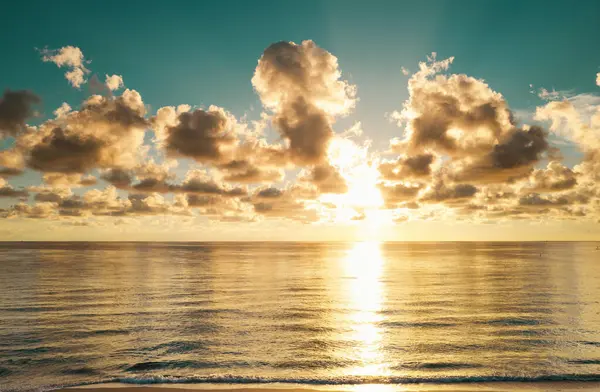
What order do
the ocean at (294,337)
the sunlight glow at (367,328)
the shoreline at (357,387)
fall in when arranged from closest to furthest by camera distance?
the shoreline at (357,387)
the ocean at (294,337)
the sunlight glow at (367,328)

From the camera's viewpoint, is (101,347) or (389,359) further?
(101,347)

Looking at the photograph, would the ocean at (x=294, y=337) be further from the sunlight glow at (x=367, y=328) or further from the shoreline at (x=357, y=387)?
the shoreline at (x=357, y=387)

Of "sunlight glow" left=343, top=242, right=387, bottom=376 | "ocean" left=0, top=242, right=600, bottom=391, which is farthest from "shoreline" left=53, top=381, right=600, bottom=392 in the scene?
"sunlight glow" left=343, top=242, right=387, bottom=376

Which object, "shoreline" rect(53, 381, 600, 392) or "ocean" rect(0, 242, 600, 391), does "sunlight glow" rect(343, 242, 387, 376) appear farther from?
"shoreline" rect(53, 381, 600, 392)

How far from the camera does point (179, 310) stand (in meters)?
32.6

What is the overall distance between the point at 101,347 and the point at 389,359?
593 inches

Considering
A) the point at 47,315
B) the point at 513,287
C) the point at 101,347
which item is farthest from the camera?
the point at 513,287

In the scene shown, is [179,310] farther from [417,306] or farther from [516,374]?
[516,374]

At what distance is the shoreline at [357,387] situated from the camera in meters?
16.1

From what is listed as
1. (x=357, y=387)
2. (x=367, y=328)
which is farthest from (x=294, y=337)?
(x=357, y=387)

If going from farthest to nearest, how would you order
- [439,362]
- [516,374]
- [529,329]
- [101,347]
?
[529,329] < [101,347] < [439,362] < [516,374]

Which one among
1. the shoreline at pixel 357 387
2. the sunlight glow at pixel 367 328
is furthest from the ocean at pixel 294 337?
the shoreline at pixel 357 387

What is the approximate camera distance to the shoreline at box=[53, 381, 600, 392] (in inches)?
634

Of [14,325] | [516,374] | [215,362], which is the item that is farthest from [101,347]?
[516,374]
